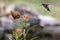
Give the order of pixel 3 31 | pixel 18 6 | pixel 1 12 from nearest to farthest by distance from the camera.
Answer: pixel 3 31
pixel 1 12
pixel 18 6

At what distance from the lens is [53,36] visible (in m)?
2.03

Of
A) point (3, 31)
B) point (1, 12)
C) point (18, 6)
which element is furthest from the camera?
point (18, 6)

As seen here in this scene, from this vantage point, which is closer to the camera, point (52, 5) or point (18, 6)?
point (52, 5)

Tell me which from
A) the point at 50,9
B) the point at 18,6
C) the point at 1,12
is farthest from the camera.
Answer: the point at 18,6

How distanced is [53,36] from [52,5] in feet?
4.46

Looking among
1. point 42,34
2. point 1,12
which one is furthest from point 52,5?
point 1,12

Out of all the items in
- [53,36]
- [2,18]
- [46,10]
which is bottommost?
[53,36]

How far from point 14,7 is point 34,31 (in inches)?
21.9

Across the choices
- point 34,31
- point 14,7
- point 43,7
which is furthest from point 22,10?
point 43,7

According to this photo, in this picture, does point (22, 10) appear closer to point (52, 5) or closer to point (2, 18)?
point (2, 18)

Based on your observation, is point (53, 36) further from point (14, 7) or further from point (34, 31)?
point (14, 7)

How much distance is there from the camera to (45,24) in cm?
239

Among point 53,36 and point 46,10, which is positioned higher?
point 46,10

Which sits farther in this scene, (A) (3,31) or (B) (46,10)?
(A) (3,31)
